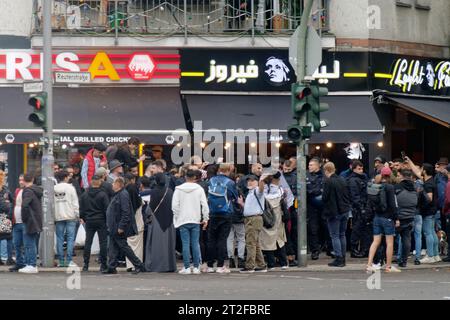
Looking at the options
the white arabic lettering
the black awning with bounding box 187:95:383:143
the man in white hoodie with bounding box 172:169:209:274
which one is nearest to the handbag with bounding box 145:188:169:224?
the man in white hoodie with bounding box 172:169:209:274

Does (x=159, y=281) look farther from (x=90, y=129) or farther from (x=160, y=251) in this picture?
(x=90, y=129)

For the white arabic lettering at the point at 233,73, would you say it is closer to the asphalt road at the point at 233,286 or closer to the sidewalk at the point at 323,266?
the sidewalk at the point at 323,266

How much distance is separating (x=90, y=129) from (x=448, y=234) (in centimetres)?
828

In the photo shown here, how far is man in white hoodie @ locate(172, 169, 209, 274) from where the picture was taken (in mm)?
21016

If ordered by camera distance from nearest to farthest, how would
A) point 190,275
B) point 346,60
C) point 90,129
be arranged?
1. point 190,275
2. point 90,129
3. point 346,60

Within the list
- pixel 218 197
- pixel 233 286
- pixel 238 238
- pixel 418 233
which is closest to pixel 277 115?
pixel 418 233

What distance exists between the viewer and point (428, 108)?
2864 centimetres

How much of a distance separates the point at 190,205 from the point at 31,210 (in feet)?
9.15

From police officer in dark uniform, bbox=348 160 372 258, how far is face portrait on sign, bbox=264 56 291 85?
4.92 meters

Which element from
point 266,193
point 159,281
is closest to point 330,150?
point 266,193

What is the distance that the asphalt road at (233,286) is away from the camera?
1695 cm

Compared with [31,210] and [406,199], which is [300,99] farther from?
[31,210]

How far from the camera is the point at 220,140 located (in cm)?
2719

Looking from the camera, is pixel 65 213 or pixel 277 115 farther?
pixel 277 115
